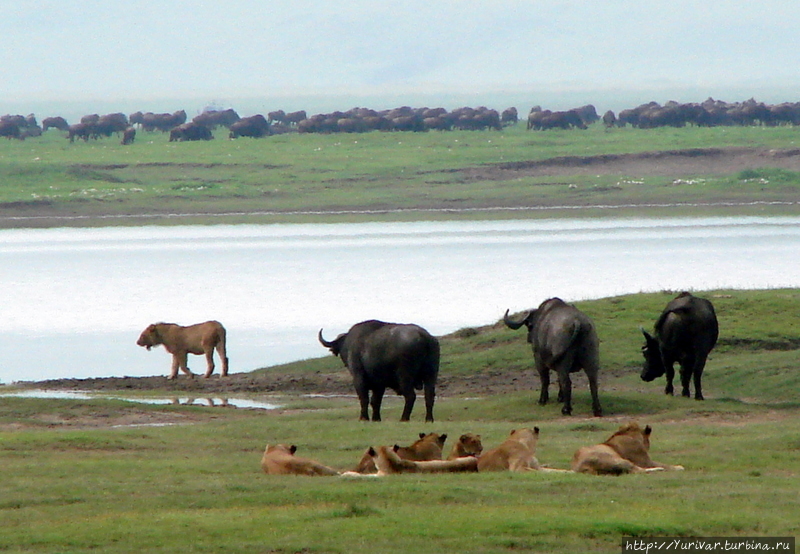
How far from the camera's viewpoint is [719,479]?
11758mm

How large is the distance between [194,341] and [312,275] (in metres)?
15.1

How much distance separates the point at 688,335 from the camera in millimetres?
18406

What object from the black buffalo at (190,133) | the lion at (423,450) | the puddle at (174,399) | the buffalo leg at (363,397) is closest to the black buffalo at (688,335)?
the buffalo leg at (363,397)

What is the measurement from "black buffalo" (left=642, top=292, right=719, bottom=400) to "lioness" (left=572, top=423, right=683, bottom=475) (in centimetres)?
596

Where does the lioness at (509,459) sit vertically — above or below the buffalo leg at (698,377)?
above

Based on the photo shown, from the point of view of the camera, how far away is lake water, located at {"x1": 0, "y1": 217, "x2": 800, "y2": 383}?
96.2ft

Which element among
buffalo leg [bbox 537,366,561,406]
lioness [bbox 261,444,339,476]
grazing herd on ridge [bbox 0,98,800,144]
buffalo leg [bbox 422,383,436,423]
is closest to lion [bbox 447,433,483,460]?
lioness [bbox 261,444,339,476]

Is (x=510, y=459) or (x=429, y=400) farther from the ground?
(x=510, y=459)

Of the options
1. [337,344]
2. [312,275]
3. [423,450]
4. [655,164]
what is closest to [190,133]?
[655,164]

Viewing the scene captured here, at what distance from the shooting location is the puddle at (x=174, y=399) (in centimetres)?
1978

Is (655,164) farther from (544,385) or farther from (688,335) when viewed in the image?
(544,385)

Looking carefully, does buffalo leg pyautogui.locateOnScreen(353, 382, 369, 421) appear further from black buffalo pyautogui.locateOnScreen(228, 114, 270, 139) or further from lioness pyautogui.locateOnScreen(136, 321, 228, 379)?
black buffalo pyautogui.locateOnScreen(228, 114, 270, 139)

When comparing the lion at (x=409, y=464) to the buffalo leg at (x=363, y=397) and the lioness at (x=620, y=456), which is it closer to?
the lioness at (x=620, y=456)

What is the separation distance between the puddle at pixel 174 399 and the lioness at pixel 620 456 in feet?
26.0
